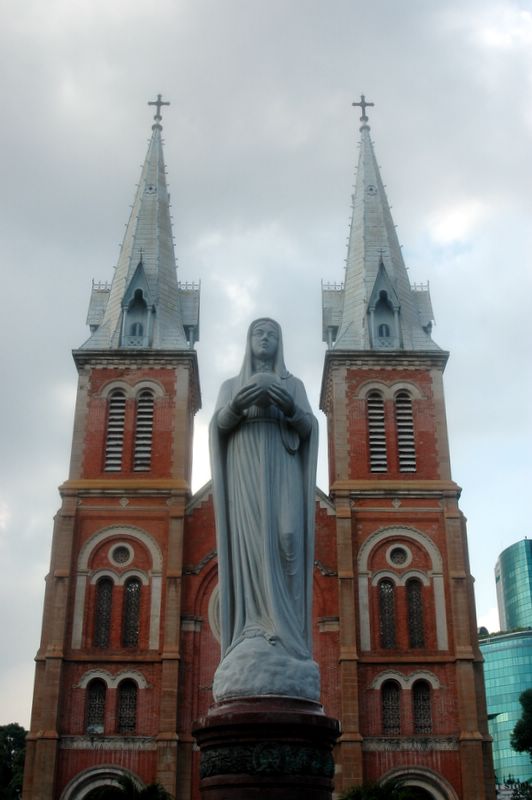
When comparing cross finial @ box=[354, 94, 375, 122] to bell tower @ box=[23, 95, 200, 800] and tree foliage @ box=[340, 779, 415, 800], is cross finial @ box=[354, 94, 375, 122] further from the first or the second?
tree foliage @ box=[340, 779, 415, 800]

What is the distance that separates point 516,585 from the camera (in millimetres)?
108625

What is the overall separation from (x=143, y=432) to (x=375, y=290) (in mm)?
10389

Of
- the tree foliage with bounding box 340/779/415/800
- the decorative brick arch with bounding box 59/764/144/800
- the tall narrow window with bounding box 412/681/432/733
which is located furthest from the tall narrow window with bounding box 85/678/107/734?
the tall narrow window with bounding box 412/681/432/733

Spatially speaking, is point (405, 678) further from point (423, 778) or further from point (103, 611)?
point (103, 611)

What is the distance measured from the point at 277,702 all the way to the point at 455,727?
77.6ft

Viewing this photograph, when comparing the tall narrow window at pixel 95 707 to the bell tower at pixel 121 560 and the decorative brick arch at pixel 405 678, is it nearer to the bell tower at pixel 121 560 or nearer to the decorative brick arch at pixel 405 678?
the bell tower at pixel 121 560

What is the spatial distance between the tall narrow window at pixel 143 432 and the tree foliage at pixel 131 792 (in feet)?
33.6

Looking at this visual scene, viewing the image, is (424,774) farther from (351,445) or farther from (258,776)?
(258,776)

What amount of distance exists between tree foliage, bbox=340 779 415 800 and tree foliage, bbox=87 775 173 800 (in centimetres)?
473

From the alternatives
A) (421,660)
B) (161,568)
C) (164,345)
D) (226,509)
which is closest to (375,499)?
(421,660)

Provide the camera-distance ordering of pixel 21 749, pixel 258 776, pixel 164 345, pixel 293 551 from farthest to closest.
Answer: pixel 21 749
pixel 164 345
pixel 293 551
pixel 258 776

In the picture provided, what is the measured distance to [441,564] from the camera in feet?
102

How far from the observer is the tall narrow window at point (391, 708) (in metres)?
28.9

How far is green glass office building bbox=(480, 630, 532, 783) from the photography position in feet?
294
